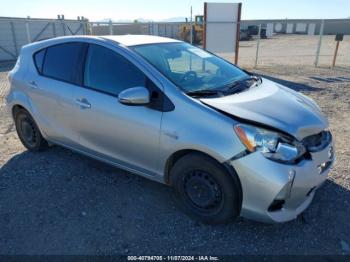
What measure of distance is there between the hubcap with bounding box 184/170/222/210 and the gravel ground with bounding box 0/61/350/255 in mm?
226

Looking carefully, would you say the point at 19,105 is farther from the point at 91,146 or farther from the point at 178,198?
the point at 178,198

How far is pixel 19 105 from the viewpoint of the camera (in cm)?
433

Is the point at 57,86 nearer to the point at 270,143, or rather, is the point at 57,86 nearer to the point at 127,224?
the point at 127,224

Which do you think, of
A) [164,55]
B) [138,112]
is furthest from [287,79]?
[138,112]

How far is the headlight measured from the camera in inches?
97.0

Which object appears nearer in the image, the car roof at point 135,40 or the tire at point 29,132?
the car roof at point 135,40

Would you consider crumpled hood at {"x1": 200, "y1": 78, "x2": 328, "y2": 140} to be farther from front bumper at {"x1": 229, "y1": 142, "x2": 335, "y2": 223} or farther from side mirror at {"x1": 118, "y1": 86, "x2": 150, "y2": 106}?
side mirror at {"x1": 118, "y1": 86, "x2": 150, "y2": 106}

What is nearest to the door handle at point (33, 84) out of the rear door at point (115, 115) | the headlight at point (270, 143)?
the rear door at point (115, 115)

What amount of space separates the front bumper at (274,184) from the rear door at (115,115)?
909 mm

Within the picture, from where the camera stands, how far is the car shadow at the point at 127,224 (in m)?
2.68

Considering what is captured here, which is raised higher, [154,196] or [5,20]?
[5,20]

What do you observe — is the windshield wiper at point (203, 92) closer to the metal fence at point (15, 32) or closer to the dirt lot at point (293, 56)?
the dirt lot at point (293, 56)

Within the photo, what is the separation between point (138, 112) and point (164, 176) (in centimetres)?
68

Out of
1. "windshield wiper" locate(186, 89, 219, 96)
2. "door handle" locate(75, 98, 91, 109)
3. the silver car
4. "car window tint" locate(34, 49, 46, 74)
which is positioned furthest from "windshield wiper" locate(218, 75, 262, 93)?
"car window tint" locate(34, 49, 46, 74)
